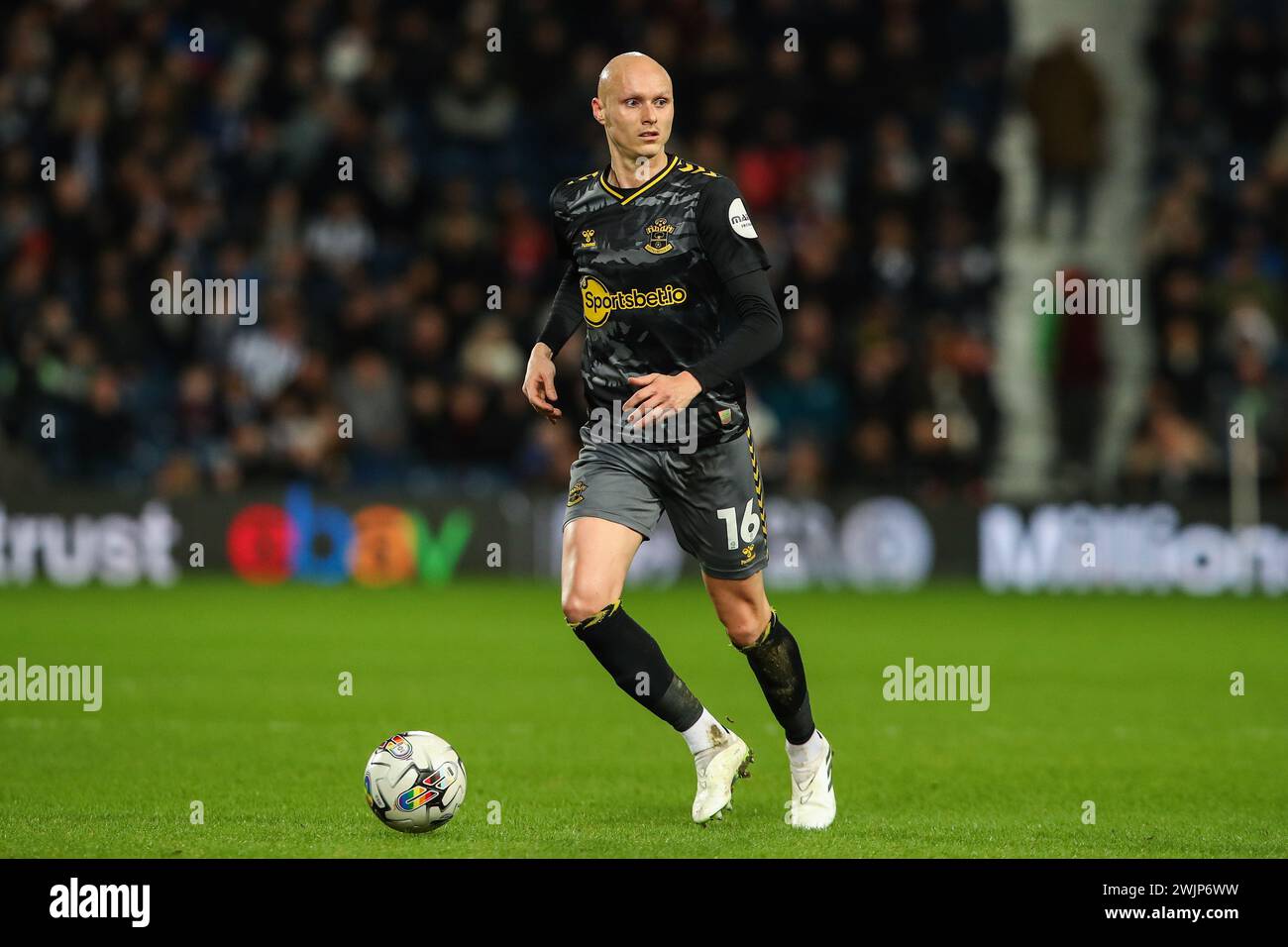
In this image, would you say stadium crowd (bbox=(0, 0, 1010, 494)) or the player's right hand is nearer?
the player's right hand

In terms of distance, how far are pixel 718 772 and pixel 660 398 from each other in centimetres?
142

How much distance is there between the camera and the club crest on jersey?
7.25 meters

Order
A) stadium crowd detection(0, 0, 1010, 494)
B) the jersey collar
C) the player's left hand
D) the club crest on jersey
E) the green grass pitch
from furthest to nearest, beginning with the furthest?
stadium crowd detection(0, 0, 1010, 494) → the jersey collar → the club crest on jersey → the green grass pitch → the player's left hand

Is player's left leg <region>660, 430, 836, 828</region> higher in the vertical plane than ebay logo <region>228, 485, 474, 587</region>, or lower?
lower

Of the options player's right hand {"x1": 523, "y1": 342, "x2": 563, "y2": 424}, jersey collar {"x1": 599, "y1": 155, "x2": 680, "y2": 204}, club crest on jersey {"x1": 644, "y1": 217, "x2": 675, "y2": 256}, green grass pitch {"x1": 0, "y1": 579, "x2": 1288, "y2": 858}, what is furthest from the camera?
player's right hand {"x1": 523, "y1": 342, "x2": 563, "y2": 424}

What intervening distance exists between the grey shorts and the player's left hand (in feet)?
1.62

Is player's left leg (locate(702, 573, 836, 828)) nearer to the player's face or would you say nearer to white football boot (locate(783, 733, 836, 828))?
white football boot (locate(783, 733, 836, 828))

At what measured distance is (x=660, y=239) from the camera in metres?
7.26

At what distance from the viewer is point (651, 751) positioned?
930 cm

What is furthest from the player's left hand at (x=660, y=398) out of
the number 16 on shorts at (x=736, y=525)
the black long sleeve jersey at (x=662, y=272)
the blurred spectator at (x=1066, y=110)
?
the blurred spectator at (x=1066, y=110)

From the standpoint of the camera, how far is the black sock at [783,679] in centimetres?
741

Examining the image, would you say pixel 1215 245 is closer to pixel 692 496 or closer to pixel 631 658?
pixel 692 496

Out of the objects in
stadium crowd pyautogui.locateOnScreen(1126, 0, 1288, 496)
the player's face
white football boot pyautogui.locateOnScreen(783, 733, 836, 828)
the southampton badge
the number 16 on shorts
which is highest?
stadium crowd pyautogui.locateOnScreen(1126, 0, 1288, 496)

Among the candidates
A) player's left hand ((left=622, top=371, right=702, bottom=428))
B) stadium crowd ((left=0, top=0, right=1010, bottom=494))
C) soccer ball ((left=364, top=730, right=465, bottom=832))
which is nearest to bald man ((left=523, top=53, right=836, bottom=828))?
player's left hand ((left=622, top=371, right=702, bottom=428))
